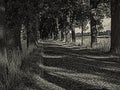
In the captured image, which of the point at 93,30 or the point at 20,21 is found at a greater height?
the point at 20,21

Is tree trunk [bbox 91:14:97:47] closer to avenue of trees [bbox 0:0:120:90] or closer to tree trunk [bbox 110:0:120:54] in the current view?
avenue of trees [bbox 0:0:120:90]

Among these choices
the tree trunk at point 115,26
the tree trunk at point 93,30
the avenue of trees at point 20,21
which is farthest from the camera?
the tree trunk at point 93,30

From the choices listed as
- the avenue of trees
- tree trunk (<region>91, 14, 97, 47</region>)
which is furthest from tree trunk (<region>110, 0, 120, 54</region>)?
tree trunk (<region>91, 14, 97, 47</region>)

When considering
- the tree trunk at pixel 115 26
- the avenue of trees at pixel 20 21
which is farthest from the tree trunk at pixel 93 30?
the tree trunk at pixel 115 26

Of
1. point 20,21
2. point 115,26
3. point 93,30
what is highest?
point 20,21

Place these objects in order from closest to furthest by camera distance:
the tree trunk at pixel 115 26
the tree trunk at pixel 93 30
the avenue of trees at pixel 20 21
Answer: the avenue of trees at pixel 20 21, the tree trunk at pixel 115 26, the tree trunk at pixel 93 30

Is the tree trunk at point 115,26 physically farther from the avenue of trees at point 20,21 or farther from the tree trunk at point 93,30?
the tree trunk at point 93,30

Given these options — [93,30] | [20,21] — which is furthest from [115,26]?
[93,30]

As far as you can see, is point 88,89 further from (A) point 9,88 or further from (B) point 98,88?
(A) point 9,88

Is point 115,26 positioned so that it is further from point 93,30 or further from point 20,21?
point 93,30

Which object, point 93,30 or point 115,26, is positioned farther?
point 93,30

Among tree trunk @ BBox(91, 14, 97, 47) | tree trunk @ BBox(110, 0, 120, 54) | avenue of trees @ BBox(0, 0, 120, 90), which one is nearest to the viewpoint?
avenue of trees @ BBox(0, 0, 120, 90)

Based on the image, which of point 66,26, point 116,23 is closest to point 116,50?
point 116,23

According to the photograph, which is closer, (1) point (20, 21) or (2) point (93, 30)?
(1) point (20, 21)
